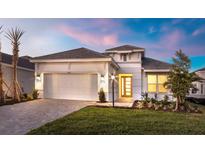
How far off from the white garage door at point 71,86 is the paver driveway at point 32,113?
0.25 meters

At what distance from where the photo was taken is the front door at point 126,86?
9.77m

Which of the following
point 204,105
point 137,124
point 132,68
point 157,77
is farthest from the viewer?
point 132,68

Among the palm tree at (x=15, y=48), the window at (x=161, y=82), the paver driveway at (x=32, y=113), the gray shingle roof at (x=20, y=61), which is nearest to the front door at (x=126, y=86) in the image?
the window at (x=161, y=82)

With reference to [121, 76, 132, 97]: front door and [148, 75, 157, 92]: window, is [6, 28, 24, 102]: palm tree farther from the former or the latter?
[148, 75, 157, 92]: window

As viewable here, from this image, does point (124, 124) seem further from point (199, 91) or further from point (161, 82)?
point (161, 82)

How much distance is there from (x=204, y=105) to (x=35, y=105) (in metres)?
5.35

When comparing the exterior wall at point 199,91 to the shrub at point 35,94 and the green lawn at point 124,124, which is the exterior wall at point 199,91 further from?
the shrub at point 35,94

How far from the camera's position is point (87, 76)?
318 inches

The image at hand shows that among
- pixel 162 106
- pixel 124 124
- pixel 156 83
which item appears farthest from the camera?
pixel 156 83

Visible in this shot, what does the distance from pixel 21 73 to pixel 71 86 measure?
6.00 feet

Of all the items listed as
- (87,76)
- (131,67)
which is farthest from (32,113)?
(131,67)

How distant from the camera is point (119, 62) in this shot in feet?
33.9
